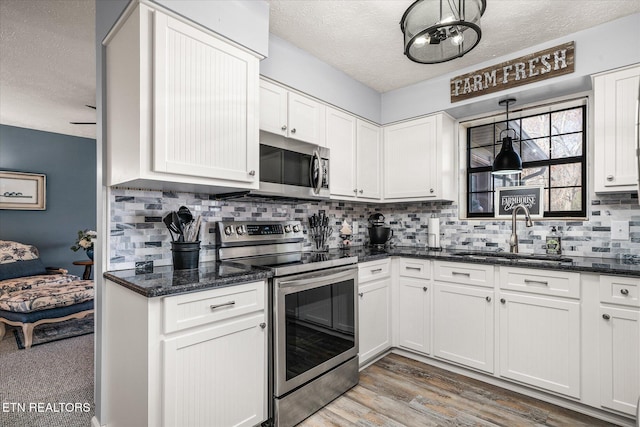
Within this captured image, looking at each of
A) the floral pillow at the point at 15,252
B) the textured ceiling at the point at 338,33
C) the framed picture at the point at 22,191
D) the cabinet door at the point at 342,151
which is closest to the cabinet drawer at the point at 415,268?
the cabinet door at the point at 342,151

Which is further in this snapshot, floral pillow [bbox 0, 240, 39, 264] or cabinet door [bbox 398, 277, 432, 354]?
floral pillow [bbox 0, 240, 39, 264]

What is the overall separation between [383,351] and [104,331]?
2077 mm

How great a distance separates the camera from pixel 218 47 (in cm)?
178

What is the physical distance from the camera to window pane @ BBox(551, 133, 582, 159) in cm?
266

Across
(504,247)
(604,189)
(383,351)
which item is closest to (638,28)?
(604,189)

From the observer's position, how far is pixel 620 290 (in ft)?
6.16

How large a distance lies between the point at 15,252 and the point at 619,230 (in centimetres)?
634

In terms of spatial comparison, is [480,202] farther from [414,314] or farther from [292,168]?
[292,168]

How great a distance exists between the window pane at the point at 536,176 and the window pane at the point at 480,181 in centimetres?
29

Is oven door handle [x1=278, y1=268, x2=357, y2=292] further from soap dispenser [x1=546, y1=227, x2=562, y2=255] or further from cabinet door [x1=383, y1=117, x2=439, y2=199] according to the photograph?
soap dispenser [x1=546, y1=227, x2=562, y2=255]

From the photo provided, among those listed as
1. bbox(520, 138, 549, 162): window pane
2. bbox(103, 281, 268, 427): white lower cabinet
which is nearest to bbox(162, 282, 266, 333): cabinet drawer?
bbox(103, 281, 268, 427): white lower cabinet

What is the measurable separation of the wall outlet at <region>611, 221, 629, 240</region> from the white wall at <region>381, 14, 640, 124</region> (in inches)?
41.2

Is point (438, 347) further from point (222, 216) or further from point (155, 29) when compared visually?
point (155, 29)

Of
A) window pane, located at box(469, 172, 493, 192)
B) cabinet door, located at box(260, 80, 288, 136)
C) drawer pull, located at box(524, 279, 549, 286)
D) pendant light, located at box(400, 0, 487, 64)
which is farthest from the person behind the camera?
window pane, located at box(469, 172, 493, 192)
